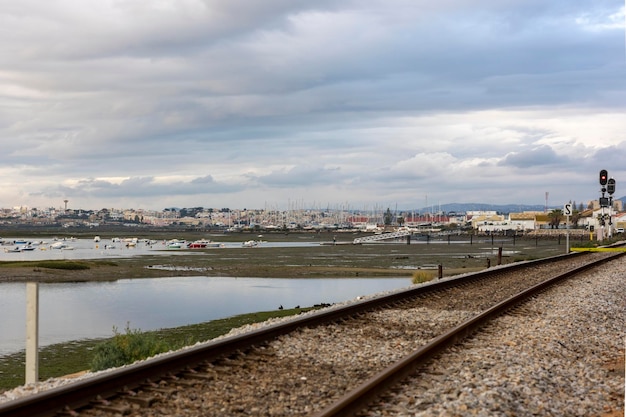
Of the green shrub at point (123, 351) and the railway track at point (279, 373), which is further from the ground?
the railway track at point (279, 373)

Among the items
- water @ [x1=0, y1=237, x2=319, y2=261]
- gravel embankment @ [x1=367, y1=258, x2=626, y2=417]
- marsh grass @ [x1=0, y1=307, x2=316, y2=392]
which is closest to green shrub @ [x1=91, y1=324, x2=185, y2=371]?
marsh grass @ [x1=0, y1=307, x2=316, y2=392]

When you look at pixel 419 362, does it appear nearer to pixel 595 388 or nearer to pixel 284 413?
pixel 595 388

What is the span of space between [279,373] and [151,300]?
30645 mm

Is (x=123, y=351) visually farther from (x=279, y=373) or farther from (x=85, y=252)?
(x=85, y=252)

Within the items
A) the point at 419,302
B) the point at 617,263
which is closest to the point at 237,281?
the point at 617,263

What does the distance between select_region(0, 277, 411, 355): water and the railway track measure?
40.4ft

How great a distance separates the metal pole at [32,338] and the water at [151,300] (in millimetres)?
13157

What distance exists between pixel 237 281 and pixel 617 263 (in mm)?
24027

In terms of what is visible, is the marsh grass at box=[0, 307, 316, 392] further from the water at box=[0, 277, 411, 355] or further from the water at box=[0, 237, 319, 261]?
the water at box=[0, 237, 319, 261]

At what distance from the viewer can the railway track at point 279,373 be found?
7660 millimetres

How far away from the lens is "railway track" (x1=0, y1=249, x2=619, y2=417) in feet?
25.1

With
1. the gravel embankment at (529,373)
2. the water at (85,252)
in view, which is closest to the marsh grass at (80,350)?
the gravel embankment at (529,373)

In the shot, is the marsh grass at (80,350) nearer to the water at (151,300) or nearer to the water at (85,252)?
the water at (151,300)

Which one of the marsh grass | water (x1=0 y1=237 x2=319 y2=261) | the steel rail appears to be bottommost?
water (x1=0 y1=237 x2=319 y2=261)
